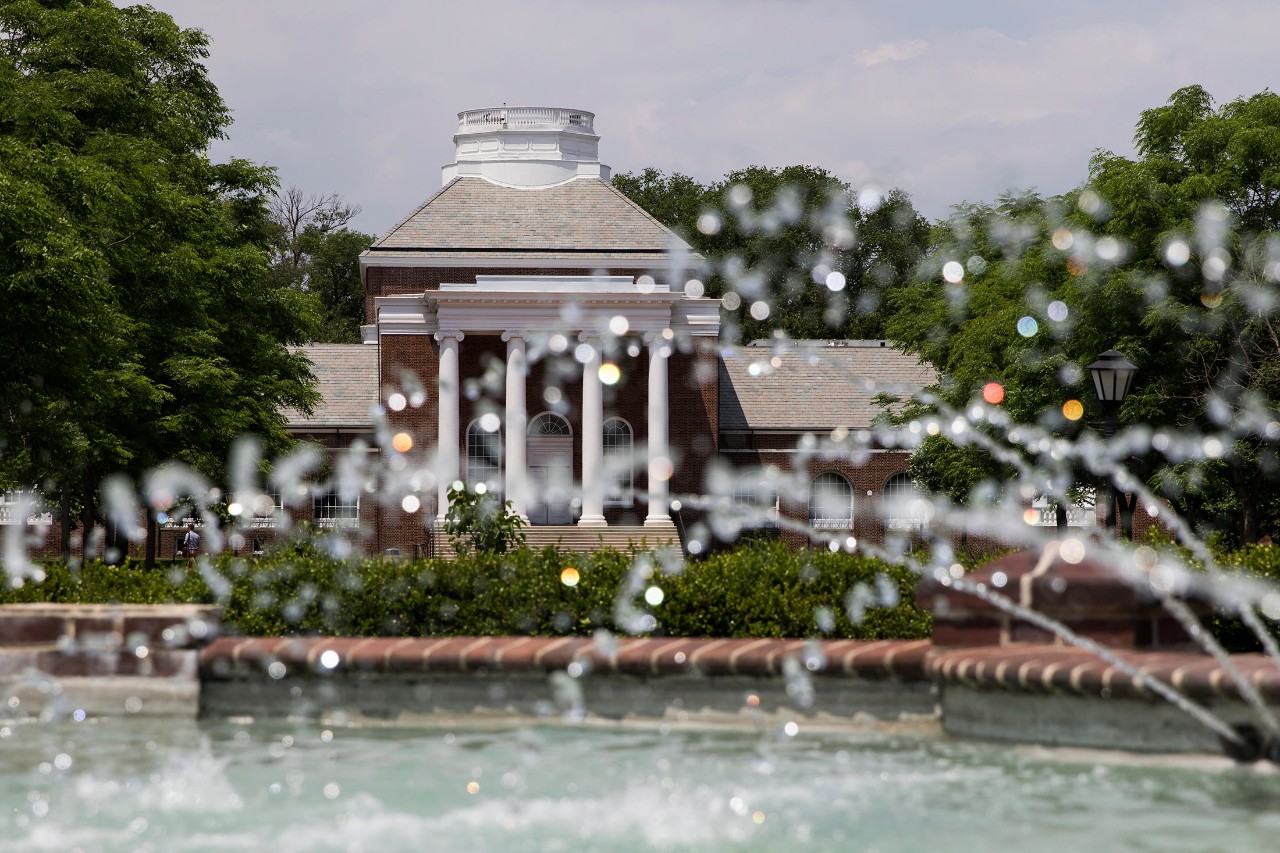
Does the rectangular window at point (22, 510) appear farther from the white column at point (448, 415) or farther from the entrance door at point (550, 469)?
the entrance door at point (550, 469)

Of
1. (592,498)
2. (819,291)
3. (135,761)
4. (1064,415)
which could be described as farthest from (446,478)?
(135,761)

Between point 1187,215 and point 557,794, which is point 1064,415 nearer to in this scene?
point 1187,215

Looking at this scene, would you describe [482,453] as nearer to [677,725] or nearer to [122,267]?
[122,267]

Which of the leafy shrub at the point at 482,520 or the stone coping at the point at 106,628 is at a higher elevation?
the leafy shrub at the point at 482,520

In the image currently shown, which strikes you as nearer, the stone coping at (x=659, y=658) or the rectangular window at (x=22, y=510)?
the stone coping at (x=659, y=658)

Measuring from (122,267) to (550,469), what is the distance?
22.2m

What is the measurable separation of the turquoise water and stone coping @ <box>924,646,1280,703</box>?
0.45 m

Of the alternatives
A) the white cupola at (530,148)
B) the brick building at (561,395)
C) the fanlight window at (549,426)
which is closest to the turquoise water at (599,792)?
the brick building at (561,395)

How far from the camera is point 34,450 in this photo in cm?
3153

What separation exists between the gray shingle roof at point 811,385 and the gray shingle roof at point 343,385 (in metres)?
13.8

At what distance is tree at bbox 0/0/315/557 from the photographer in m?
26.4

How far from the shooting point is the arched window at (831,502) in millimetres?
57031

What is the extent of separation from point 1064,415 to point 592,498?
19132 mm

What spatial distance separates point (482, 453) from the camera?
53938 millimetres
